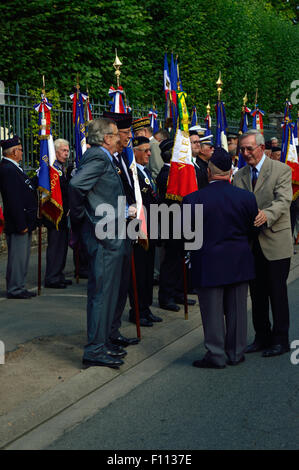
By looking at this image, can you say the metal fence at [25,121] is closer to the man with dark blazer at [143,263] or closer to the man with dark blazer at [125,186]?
the man with dark blazer at [143,263]

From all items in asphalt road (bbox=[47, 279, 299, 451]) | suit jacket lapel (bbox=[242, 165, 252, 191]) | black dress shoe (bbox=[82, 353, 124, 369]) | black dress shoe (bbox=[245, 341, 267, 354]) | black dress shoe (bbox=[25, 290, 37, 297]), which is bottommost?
asphalt road (bbox=[47, 279, 299, 451])

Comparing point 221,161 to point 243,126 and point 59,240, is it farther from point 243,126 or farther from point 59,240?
point 243,126

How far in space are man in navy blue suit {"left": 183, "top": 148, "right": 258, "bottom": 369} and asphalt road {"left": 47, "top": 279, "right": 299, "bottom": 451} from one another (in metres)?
0.29

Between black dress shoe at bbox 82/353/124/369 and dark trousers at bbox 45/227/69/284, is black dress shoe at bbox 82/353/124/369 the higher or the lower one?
the lower one

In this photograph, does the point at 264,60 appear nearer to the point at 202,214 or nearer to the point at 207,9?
the point at 207,9

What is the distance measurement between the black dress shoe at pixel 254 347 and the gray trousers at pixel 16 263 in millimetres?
3502

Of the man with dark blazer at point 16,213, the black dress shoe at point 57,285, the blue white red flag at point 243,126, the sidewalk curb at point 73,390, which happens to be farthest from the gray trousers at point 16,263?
the blue white red flag at point 243,126

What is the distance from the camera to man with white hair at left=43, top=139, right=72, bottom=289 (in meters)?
10.3

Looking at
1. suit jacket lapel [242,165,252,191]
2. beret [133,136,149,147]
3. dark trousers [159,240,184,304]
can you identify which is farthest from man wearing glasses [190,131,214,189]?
suit jacket lapel [242,165,252,191]

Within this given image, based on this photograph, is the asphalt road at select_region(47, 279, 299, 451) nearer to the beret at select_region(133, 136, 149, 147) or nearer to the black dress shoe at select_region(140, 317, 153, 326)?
the black dress shoe at select_region(140, 317, 153, 326)

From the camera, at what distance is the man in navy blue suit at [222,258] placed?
20.5 feet

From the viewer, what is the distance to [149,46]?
24500mm

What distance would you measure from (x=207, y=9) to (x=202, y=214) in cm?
2407
